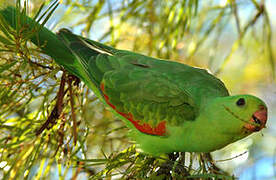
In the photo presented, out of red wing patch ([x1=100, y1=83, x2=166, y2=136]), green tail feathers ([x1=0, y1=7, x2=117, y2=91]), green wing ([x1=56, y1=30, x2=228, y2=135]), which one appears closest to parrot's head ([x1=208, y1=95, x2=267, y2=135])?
green wing ([x1=56, y1=30, x2=228, y2=135])

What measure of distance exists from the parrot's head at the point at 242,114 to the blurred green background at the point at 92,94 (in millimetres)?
109

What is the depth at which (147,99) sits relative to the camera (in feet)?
6.99

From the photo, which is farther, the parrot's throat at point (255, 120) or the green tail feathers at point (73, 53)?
the green tail feathers at point (73, 53)

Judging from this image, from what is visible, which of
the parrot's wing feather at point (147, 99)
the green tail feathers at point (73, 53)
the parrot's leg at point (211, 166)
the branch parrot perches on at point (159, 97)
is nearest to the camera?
the parrot's leg at point (211, 166)

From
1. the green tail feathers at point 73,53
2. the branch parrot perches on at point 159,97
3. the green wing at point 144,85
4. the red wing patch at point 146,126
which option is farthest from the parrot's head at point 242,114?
the green tail feathers at point 73,53

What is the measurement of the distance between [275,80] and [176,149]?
1240 mm

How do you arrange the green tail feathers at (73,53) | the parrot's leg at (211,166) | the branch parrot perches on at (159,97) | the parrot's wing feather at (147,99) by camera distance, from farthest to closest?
the green tail feathers at (73,53) → the parrot's wing feather at (147,99) → the branch parrot perches on at (159,97) → the parrot's leg at (211,166)

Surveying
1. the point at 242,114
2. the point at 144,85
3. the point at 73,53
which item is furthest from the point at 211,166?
the point at 73,53

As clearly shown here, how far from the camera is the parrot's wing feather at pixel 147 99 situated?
6.86 feet

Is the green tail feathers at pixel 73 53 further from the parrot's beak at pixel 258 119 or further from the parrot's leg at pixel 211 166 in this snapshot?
the parrot's beak at pixel 258 119

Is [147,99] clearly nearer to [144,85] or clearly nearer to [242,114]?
[144,85]

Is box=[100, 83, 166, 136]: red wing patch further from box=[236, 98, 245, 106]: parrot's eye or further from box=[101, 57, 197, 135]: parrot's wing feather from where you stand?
box=[236, 98, 245, 106]: parrot's eye

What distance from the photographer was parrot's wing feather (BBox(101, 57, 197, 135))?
2.09m

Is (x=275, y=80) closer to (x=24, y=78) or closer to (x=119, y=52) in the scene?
(x=119, y=52)
